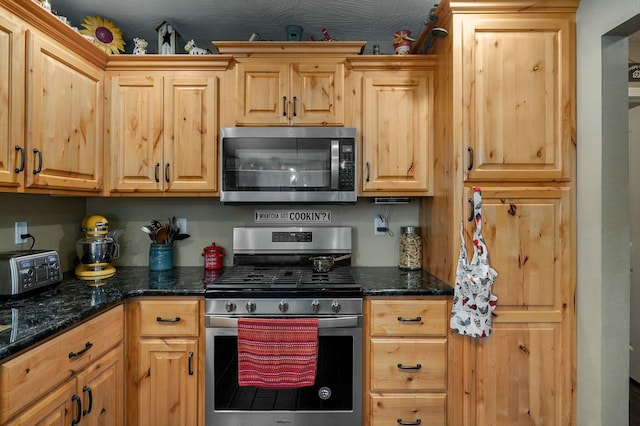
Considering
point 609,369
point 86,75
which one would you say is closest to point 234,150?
point 86,75

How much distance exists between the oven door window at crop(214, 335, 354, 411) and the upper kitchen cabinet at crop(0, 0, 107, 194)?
115 centimetres

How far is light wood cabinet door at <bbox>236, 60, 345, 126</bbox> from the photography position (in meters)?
2.07

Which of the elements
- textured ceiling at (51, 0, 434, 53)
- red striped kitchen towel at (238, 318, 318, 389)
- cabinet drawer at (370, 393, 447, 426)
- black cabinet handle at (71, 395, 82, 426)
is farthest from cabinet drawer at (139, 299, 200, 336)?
textured ceiling at (51, 0, 434, 53)

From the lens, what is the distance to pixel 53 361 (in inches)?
48.3

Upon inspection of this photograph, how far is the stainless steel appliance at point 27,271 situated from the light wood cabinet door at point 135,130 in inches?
21.9

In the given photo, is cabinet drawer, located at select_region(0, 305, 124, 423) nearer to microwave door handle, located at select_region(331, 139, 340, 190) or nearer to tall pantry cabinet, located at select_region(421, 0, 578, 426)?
microwave door handle, located at select_region(331, 139, 340, 190)

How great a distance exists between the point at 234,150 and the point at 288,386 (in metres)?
1.30

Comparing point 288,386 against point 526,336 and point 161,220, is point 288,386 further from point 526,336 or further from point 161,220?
point 161,220

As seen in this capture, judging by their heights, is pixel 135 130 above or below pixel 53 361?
above

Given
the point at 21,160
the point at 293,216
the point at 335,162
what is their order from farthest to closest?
1. the point at 293,216
2. the point at 335,162
3. the point at 21,160

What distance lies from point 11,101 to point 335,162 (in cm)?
149

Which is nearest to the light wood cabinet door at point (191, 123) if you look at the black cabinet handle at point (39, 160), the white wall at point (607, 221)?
the black cabinet handle at point (39, 160)

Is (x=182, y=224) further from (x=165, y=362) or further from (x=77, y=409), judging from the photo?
(x=77, y=409)

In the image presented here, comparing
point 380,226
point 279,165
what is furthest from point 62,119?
point 380,226
